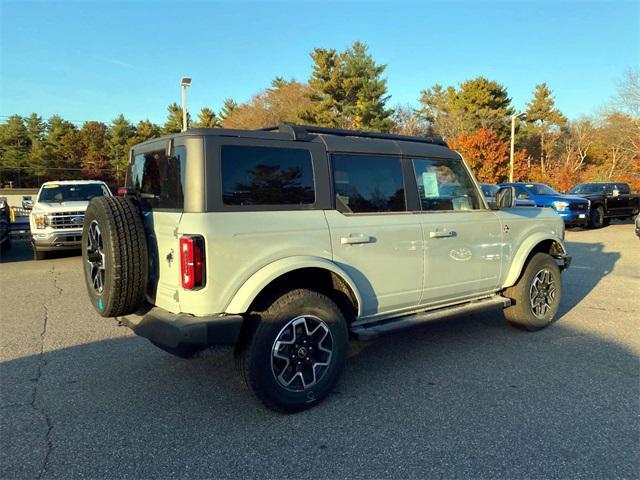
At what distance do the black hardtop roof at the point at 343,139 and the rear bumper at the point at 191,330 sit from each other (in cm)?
127

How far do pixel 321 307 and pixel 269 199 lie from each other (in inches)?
35.0

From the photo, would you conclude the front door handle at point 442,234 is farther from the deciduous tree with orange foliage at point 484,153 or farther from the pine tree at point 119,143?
the pine tree at point 119,143

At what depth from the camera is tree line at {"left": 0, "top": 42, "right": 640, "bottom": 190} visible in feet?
123


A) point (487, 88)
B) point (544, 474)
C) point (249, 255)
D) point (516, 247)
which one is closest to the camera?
point (544, 474)

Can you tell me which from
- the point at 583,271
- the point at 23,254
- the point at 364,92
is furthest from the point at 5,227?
the point at 364,92

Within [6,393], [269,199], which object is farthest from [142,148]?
[6,393]

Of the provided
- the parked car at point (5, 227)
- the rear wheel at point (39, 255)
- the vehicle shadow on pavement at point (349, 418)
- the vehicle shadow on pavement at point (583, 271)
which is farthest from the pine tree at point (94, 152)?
the vehicle shadow on pavement at point (349, 418)

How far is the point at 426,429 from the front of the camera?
10.2 ft

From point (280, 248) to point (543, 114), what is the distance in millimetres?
62899

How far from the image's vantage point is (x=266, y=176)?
3.44 meters

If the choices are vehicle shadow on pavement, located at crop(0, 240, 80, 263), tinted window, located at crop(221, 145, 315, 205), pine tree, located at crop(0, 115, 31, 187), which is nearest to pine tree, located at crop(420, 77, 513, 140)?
vehicle shadow on pavement, located at crop(0, 240, 80, 263)

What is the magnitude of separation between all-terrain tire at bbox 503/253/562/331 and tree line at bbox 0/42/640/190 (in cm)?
2920

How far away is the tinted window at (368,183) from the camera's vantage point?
12.6 ft

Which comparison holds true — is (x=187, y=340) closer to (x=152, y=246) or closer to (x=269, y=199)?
(x=152, y=246)
